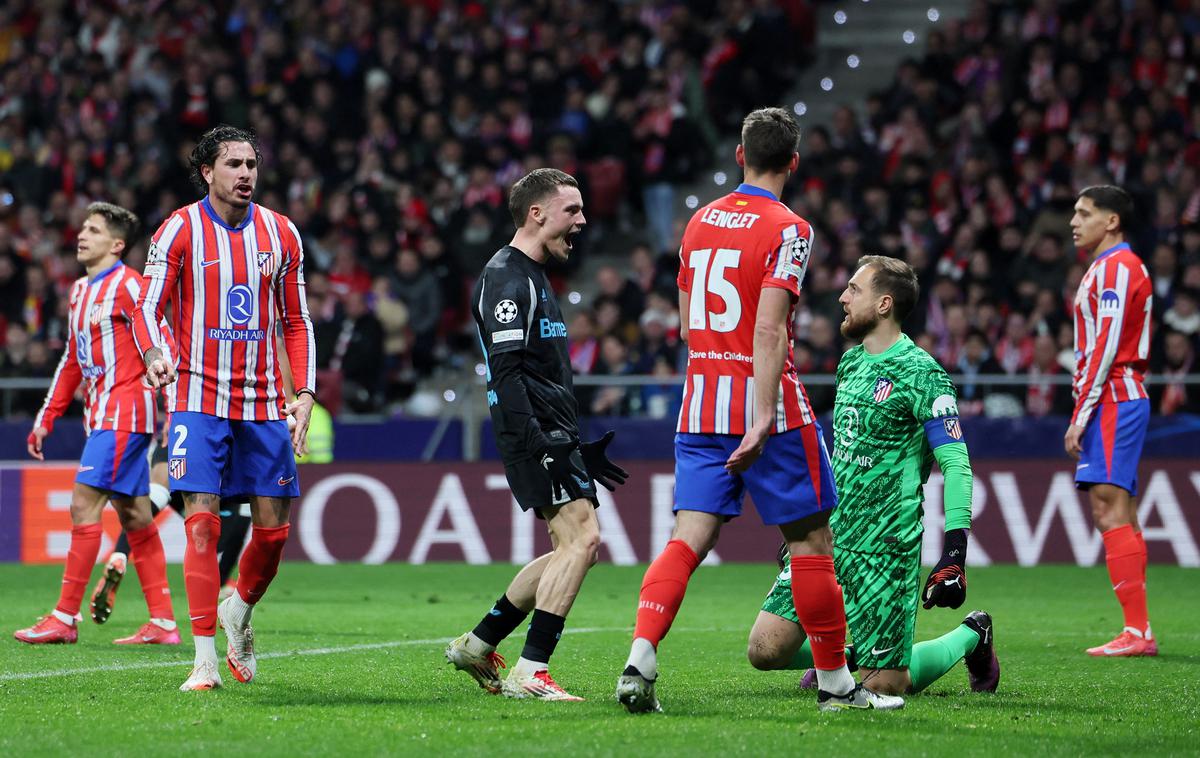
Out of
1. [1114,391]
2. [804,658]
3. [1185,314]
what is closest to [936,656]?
[804,658]

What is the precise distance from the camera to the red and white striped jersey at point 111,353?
902cm

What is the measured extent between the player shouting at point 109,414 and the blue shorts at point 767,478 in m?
3.98

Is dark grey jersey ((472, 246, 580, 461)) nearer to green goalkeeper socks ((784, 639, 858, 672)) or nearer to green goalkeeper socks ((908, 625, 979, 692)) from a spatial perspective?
green goalkeeper socks ((784, 639, 858, 672))

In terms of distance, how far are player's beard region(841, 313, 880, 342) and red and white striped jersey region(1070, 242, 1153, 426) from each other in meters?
2.55

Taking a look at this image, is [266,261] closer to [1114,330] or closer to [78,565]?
[78,565]

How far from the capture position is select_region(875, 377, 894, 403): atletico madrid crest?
6.50 metres

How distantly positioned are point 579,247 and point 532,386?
1317 centimetres

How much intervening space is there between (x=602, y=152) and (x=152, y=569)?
38.6 feet

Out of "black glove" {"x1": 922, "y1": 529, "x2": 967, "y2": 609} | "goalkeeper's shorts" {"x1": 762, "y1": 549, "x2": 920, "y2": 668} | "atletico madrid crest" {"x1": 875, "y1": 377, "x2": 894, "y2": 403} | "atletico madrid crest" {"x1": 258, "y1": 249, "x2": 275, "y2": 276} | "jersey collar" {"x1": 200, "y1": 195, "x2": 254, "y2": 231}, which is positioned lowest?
"goalkeeper's shorts" {"x1": 762, "y1": 549, "x2": 920, "y2": 668}

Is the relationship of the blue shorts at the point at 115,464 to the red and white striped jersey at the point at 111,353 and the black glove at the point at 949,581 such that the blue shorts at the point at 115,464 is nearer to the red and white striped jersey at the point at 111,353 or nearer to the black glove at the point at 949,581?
the red and white striped jersey at the point at 111,353

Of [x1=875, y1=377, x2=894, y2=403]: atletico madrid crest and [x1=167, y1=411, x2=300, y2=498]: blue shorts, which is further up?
[x1=875, y1=377, x2=894, y2=403]: atletico madrid crest

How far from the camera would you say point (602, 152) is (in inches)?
778

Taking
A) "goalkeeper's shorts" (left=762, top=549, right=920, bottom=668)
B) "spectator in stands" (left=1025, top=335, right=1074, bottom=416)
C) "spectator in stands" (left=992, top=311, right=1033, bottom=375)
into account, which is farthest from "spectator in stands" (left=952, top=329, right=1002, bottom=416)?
"goalkeeper's shorts" (left=762, top=549, right=920, bottom=668)

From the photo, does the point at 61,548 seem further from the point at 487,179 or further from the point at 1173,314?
the point at 1173,314
